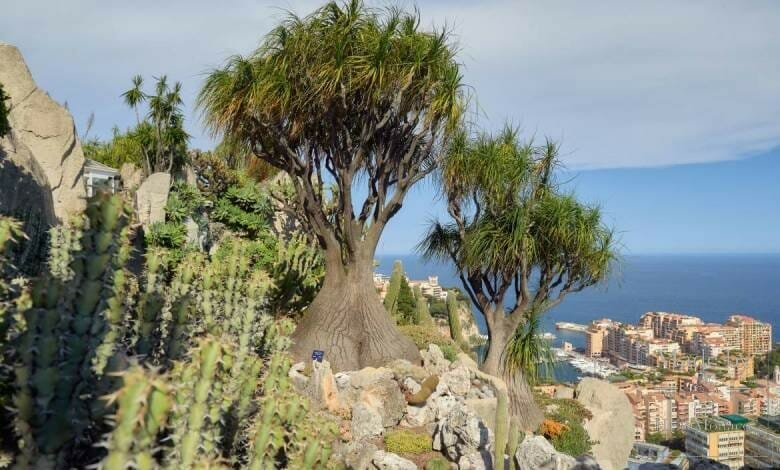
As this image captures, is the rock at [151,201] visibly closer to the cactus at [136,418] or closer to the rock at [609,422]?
the rock at [609,422]

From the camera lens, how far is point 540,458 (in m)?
6.48

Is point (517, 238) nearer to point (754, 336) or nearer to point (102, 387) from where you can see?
point (102, 387)

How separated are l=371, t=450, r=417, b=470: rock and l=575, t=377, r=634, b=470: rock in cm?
556

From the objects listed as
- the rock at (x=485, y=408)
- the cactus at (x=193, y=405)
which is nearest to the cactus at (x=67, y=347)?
the cactus at (x=193, y=405)

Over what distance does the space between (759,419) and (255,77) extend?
41.9 meters

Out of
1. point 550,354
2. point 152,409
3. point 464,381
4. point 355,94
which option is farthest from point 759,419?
point 152,409

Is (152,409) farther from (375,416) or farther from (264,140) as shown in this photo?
(264,140)

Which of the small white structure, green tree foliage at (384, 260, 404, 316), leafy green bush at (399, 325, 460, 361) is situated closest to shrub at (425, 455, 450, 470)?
leafy green bush at (399, 325, 460, 361)

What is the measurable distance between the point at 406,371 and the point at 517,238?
3149 mm

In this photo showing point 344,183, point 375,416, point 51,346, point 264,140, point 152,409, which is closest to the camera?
point 152,409

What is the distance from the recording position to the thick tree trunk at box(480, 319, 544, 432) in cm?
970

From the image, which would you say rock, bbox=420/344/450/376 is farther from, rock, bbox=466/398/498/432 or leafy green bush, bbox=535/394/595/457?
leafy green bush, bbox=535/394/595/457

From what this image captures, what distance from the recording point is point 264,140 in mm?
9656

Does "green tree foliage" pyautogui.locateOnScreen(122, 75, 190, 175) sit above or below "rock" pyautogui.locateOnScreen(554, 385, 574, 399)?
above
